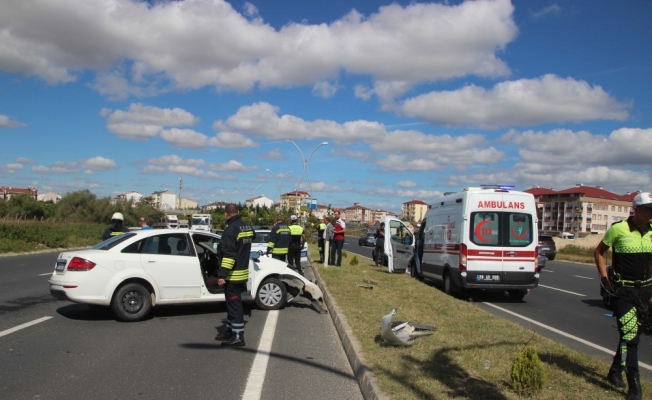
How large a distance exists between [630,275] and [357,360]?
297cm

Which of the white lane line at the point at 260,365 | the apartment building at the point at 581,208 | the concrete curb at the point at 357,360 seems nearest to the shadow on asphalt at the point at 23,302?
the white lane line at the point at 260,365

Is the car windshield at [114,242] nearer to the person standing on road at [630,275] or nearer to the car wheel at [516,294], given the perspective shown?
the person standing on road at [630,275]

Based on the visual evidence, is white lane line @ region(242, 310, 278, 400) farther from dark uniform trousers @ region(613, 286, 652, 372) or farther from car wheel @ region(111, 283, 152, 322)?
dark uniform trousers @ region(613, 286, 652, 372)

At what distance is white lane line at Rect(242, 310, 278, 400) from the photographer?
17.6 feet

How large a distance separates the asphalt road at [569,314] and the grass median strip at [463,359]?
74cm

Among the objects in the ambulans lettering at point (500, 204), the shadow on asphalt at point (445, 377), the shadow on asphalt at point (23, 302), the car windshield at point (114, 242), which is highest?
the ambulans lettering at point (500, 204)

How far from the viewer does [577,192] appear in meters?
113

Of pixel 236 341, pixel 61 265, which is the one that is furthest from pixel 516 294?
pixel 61 265

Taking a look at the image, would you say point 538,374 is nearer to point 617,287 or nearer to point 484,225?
point 617,287

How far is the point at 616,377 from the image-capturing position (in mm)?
5254

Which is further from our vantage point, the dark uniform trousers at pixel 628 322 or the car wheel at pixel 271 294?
the car wheel at pixel 271 294

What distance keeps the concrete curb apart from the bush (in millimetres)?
1203

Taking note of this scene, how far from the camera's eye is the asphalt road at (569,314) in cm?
802

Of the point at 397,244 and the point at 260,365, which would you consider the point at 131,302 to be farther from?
the point at 397,244
